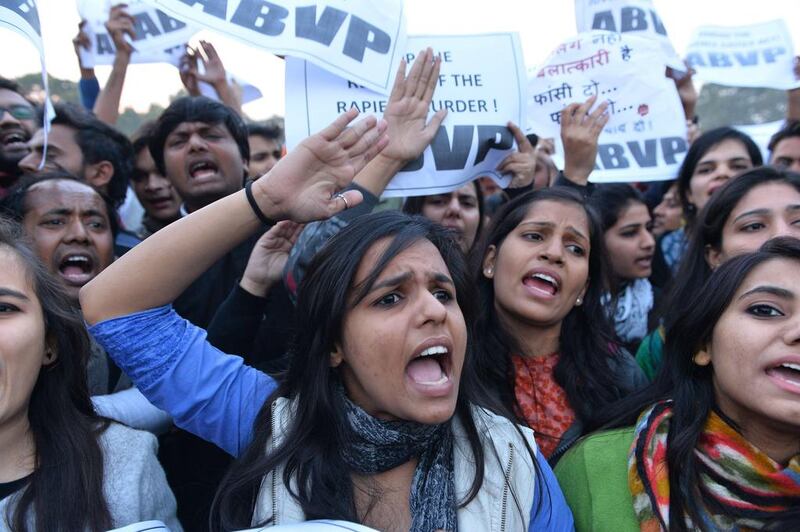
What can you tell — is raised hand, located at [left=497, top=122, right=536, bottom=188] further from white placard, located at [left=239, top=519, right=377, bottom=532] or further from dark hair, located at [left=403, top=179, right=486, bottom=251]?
white placard, located at [left=239, top=519, right=377, bottom=532]

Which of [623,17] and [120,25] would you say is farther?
[120,25]

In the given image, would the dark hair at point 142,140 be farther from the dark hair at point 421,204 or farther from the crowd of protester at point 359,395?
the crowd of protester at point 359,395

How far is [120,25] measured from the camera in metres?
4.69

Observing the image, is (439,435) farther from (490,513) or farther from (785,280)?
Answer: (785,280)

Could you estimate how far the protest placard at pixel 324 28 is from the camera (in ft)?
9.04

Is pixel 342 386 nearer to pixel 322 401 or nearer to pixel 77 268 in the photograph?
pixel 322 401

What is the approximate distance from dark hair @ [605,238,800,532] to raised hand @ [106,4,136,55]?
11.7ft

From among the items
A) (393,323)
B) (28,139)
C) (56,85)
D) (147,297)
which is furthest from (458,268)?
(56,85)

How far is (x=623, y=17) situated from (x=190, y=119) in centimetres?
245

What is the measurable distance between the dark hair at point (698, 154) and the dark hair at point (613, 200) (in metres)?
0.26

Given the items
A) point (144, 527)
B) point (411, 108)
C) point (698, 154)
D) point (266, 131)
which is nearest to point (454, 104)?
point (411, 108)

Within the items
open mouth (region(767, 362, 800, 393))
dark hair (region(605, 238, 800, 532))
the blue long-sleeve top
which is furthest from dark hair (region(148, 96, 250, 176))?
open mouth (region(767, 362, 800, 393))

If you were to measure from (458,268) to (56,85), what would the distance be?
7.89m

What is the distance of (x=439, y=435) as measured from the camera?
7.27 feet
